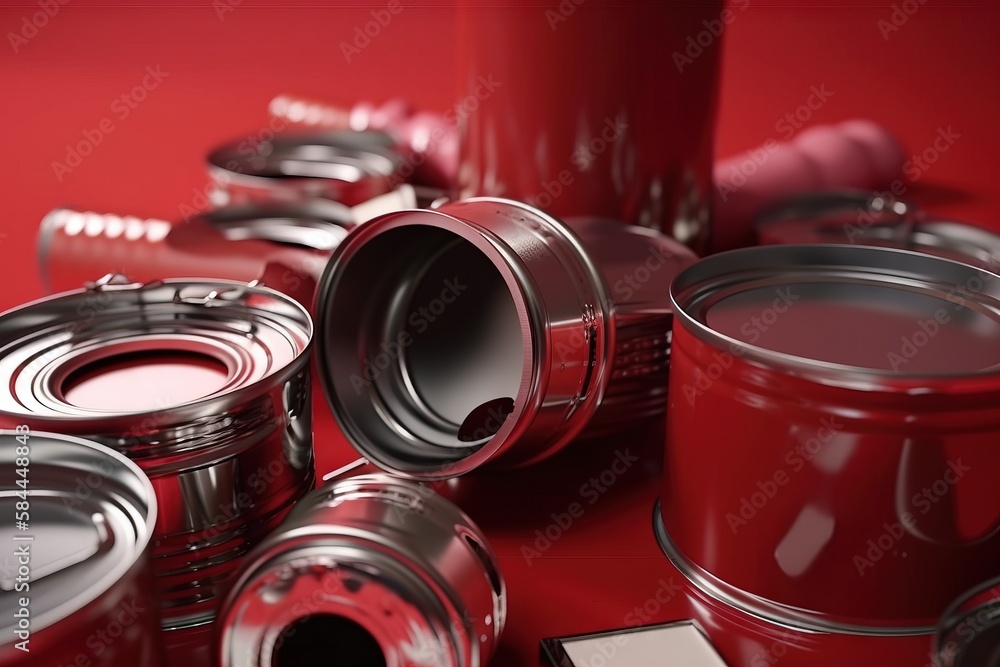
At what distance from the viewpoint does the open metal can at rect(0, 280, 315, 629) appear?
2.88ft

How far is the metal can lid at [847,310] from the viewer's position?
896 millimetres

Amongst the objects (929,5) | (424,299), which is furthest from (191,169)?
(929,5)

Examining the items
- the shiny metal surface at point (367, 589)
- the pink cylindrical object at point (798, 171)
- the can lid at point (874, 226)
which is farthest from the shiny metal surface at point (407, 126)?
the shiny metal surface at point (367, 589)

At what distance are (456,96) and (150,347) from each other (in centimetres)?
67

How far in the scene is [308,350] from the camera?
3.29ft

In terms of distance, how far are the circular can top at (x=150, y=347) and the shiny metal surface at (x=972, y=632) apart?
623mm

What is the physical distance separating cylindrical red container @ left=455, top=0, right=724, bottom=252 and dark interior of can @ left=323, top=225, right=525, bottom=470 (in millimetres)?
158

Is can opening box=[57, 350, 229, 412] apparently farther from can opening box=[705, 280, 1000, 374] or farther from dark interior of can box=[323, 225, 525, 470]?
can opening box=[705, 280, 1000, 374]

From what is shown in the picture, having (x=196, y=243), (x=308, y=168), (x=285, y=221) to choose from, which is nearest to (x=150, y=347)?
(x=196, y=243)

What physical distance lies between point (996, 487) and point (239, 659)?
672 mm

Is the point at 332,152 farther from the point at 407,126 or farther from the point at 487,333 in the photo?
the point at 487,333

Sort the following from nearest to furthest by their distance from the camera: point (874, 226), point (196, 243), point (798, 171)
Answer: point (196, 243)
point (874, 226)
point (798, 171)

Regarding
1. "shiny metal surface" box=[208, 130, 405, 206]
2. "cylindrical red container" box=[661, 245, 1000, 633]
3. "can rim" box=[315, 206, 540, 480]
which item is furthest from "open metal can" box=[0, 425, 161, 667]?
"shiny metal surface" box=[208, 130, 405, 206]

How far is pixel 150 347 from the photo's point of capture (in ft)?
3.54
